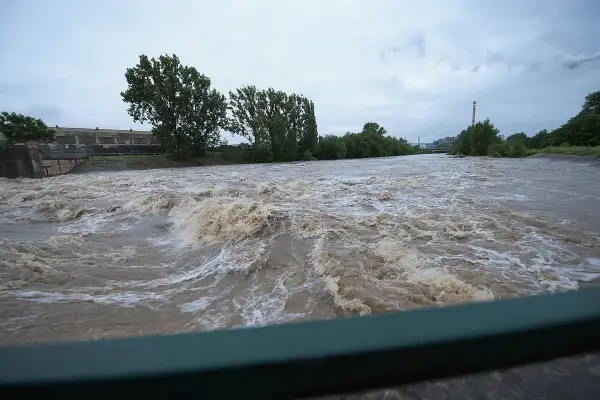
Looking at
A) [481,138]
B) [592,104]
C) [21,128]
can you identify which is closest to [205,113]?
[21,128]

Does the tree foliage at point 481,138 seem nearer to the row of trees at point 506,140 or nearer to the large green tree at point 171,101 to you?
the row of trees at point 506,140

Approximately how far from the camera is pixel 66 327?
3.40 meters

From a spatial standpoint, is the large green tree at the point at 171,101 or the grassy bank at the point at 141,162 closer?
the grassy bank at the point at 141,162

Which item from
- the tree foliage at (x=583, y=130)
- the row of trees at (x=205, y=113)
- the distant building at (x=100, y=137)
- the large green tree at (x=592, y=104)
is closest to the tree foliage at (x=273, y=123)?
the row of trees at (x=205, y=113)

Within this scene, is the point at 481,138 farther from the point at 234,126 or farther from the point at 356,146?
the point at 234,126

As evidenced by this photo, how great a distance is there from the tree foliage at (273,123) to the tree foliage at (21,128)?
2586cm

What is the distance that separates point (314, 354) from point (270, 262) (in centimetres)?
447

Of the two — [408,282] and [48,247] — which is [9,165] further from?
[408,282]

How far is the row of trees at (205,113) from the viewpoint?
4238 centimetres

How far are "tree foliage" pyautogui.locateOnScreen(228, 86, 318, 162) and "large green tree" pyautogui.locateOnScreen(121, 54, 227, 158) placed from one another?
6.66 m

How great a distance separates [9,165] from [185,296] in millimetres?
32924

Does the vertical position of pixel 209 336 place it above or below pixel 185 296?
above

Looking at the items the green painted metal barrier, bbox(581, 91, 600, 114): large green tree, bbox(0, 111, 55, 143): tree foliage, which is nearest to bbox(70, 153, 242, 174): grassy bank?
bbox(0, 111, 55, 143): tree foliage

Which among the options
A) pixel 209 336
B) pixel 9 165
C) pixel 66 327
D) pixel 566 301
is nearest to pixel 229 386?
pixel 209 336
